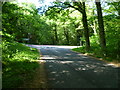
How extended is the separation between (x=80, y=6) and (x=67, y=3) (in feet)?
8.50

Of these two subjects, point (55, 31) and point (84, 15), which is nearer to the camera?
point (84, 15)

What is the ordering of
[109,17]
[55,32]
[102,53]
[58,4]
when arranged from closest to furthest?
[102,53] → [109,17] → [58,4] → [55,32]

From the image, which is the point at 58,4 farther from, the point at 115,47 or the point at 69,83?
the point at 69,83

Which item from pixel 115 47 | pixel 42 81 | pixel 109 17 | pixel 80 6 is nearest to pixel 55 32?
pixel 80 6

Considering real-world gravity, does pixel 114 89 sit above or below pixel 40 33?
below

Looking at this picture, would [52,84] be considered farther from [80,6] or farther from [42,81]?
[80,6]

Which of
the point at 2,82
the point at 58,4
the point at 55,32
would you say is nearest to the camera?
the point at 2,82

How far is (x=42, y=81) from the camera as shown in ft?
20.4

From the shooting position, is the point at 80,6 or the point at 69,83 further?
the point at 80,6

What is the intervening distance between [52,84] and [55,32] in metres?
48.9

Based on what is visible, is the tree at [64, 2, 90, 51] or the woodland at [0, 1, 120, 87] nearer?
the woodland at [0, 1, 120, 87]

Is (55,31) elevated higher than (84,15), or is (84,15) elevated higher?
(55,31)

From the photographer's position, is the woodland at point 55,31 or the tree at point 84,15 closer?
the woodland at point 55,31

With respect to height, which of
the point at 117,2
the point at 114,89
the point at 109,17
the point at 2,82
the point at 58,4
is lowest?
the point at 114,89
